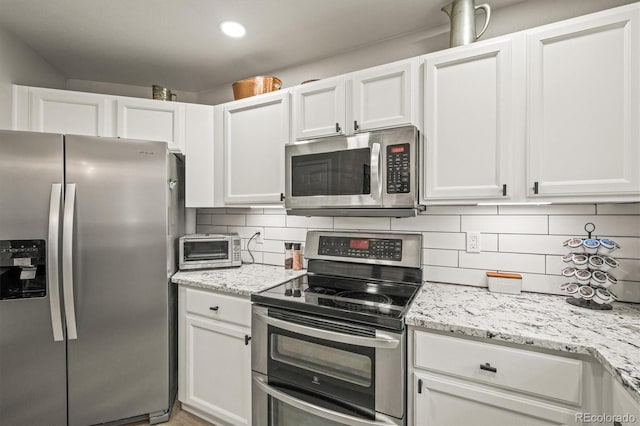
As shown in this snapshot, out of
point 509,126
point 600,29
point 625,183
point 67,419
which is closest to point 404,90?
point 509,126

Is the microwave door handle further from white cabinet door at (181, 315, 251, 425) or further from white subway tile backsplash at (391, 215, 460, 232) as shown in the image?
white cabinet door at (181, 315, 251, 425)

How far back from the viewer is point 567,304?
1.44 metres

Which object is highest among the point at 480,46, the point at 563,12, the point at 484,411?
the point at 563,12

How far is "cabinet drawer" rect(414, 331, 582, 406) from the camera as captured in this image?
3.44 ft

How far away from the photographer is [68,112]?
2.06 metres

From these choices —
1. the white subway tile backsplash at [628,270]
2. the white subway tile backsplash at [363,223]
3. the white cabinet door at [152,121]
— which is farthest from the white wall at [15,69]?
the white subway tile backsplash at [628,270]

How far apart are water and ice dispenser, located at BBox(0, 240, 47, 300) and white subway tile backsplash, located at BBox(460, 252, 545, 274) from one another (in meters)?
2.38

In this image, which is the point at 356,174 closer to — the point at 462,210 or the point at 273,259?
the point at 462,210

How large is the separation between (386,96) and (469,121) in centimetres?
46

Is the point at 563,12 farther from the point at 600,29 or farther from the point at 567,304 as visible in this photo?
the point at 567,304

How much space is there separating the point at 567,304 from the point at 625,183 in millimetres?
594

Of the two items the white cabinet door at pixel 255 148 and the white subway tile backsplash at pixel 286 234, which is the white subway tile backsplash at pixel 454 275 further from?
the white cabinet door at pixel 255 148

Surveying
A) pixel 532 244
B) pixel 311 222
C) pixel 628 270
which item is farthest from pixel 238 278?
pixel 628 270
